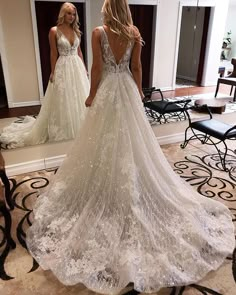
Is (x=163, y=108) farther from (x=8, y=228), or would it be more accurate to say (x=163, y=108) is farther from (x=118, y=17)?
(x=8, y=228)

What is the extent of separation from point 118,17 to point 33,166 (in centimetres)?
176

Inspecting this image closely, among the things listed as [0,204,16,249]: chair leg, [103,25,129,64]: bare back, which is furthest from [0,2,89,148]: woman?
[0,204,16,249]: chair leg

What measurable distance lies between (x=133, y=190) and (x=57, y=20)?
65.3 inches

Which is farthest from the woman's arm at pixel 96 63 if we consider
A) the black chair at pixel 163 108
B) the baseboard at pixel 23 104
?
the black chair at pixel 163 108

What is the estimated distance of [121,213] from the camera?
1963 mm

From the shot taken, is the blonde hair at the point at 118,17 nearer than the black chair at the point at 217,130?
Yes

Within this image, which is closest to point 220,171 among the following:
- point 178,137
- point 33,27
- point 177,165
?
point 177,165

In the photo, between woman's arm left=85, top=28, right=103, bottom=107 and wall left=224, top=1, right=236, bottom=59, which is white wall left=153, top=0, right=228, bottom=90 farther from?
woman's arm left=85, top=28, right=103, bottom=107

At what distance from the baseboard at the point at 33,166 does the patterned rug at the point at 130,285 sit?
6 centimetres

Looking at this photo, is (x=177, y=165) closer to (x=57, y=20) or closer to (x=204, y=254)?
(x=204, y=254)

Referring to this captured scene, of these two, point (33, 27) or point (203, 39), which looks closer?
point (33, 27)

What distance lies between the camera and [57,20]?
252 centimetres

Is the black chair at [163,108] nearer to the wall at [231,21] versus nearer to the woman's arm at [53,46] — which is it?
the wall at [231,21]

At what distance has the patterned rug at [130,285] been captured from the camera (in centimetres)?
162
